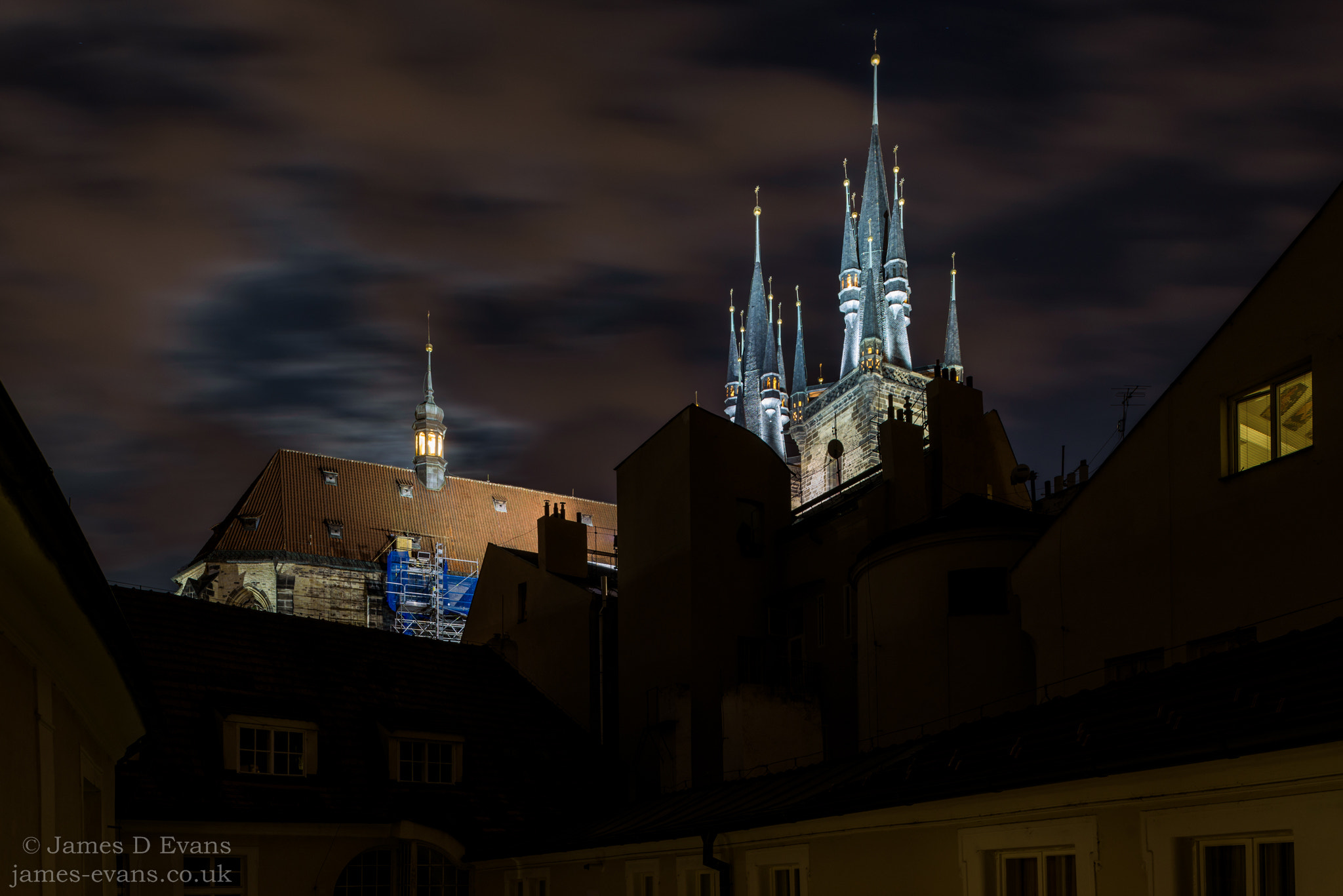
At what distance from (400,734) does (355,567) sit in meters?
49.2

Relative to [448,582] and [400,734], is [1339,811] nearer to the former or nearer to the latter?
[400,734]

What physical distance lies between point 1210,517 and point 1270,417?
1.54 metres

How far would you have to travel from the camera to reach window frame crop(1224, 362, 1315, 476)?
16.4m

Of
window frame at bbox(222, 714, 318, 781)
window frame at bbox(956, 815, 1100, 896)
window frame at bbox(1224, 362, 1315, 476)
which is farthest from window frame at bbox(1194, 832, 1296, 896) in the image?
window frame at bbox(222, 714, 318, 781)

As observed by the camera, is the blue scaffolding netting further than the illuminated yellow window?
Yes

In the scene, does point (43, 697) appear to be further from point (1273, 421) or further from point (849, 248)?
point (849, 248)

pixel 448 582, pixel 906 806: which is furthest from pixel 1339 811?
pixel 448 582

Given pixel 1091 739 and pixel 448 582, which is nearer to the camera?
pixel 1091 739

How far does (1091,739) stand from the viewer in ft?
34.4

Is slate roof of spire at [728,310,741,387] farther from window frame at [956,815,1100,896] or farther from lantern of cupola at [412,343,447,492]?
window frame at [956,815,1100,896]

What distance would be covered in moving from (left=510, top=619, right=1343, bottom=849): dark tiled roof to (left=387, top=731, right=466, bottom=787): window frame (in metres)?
12.7

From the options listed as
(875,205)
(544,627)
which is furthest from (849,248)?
(544,627)

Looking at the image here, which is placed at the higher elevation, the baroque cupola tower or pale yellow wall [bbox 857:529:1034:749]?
the baroque cupola tower

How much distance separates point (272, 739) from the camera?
2616cm
